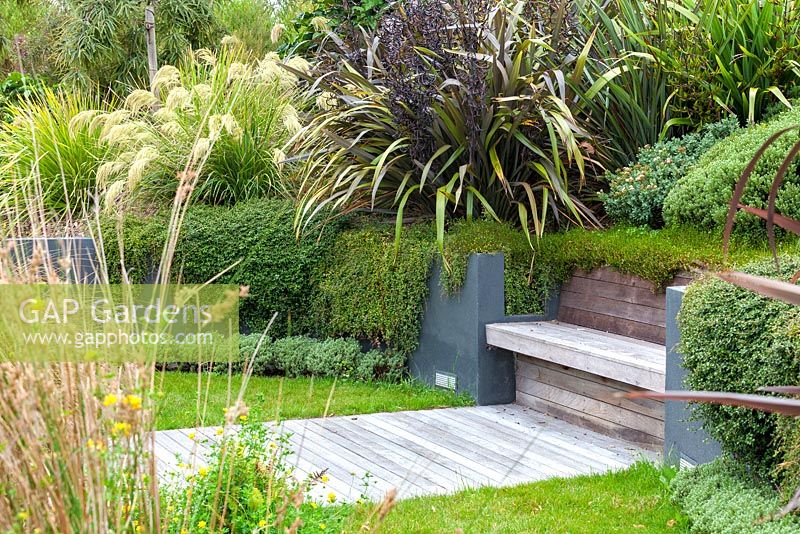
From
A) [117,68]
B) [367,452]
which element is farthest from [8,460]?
[117,68]

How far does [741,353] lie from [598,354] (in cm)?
138

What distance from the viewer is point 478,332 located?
17.0 ft

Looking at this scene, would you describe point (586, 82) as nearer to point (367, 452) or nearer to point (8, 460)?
point (367, 452)

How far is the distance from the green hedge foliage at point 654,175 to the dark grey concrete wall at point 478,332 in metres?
0.76

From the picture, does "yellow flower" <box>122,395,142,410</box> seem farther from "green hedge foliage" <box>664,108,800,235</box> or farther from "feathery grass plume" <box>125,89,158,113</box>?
"feathery grass plume" <box>125,89,158,113</box>

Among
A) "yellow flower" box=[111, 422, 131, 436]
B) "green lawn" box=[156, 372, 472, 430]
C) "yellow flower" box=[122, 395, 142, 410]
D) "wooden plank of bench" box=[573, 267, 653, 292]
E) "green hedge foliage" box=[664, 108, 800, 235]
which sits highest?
"green hedge foliage" box=[664, 108, 800, 235]

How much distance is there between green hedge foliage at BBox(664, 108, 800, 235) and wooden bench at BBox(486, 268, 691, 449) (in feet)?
1.21

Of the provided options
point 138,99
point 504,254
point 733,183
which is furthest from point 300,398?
point 138,99

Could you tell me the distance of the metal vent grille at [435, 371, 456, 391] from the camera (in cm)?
539

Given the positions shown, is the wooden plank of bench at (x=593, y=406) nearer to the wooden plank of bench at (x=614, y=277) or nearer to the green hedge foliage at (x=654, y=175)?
the wooden plank of bench at (x=614, y=277)

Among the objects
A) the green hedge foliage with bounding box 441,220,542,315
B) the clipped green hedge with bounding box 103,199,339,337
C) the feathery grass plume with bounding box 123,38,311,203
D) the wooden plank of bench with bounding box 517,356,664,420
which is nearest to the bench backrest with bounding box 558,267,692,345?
the green hedge foliage with bounding box 441,220,542,315

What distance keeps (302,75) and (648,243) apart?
280cm

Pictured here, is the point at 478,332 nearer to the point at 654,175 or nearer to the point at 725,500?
the point at 654,175

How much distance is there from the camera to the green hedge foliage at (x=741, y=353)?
2836 millimetres
